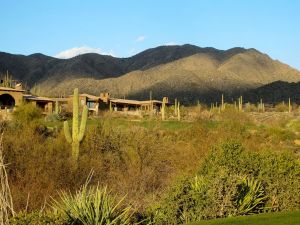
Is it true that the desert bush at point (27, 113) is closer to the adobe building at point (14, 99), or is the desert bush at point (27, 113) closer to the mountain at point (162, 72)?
the adobe building at point (14, 99)

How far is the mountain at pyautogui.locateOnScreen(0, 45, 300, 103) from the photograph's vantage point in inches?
3509

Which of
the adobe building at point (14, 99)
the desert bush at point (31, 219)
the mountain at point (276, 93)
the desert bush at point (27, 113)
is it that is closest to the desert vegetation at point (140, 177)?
the desert bush at point (31, 219)

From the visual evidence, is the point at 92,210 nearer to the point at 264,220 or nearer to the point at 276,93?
the point at 264,220

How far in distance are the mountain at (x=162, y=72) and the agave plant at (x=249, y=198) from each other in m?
69.1

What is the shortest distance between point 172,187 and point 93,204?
7.12 ft

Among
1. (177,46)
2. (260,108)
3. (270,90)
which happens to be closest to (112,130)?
(260,108)

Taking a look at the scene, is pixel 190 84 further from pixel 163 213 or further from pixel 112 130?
pixel 163 213

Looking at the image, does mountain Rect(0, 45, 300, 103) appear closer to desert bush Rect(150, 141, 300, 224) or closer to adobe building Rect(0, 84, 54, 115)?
adobe building Rect(0, 84, 54, 115)

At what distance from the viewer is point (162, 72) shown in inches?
3836

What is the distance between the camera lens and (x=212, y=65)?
108938mm

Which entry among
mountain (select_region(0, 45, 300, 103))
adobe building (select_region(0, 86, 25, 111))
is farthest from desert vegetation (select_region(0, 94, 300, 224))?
mountain (select_region(0, 45, 300, 103))

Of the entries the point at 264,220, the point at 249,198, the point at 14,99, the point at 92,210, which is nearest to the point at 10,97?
the point at 14,99

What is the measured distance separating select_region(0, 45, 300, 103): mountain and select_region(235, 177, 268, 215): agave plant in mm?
69117

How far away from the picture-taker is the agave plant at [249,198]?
12.9 m
